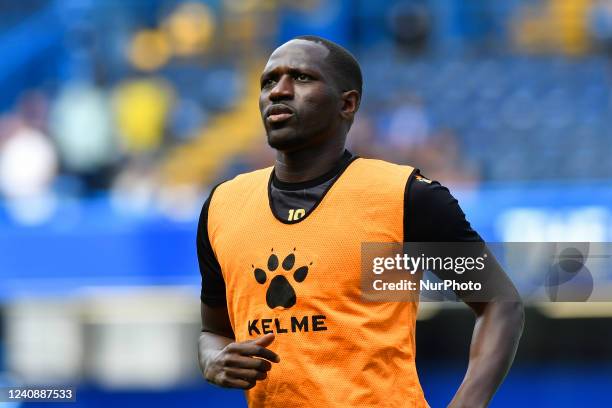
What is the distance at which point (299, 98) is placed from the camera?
382 centimetres

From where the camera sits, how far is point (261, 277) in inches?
148

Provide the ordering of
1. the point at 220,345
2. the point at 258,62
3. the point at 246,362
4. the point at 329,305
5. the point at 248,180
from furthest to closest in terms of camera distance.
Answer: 1. the point at 258,62
2. the point at 248,180
3. the point at 220,345
4. the point at 329,305
5. the point at 246,362

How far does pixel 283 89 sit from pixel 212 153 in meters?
11.2

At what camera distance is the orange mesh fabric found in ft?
11.9

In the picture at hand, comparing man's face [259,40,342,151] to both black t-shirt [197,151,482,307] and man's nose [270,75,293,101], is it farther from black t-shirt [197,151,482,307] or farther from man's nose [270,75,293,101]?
black t-shirt [197,151,482,307]

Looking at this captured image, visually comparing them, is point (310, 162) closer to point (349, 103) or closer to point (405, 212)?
point (349, 103)

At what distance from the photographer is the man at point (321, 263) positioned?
3.61 metres

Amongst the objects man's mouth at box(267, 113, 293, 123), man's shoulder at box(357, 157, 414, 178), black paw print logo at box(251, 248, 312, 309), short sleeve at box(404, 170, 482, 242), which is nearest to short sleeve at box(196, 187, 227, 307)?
black paw print logo at box(251, 248, 312, 309)

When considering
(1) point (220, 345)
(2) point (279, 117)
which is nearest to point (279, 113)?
(2) point (279, 117)

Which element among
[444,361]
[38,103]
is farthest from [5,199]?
[444,361]

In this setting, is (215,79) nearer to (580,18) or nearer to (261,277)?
(580,18)

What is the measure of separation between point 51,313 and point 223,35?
6.19 metres

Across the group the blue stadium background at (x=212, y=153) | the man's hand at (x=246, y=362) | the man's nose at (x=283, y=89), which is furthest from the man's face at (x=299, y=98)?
the blue stadium background at (x=212, y=153)

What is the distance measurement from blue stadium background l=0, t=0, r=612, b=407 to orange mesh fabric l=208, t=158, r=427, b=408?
683 cm
